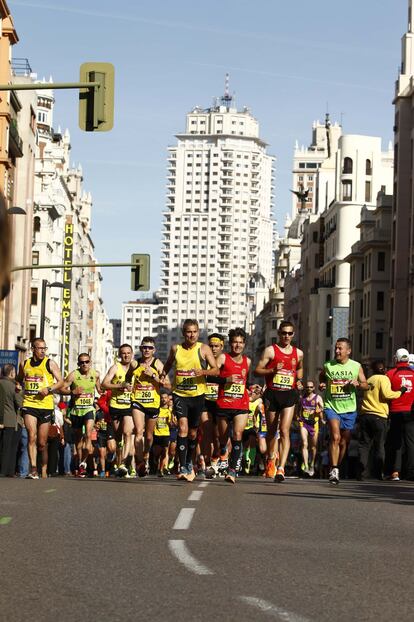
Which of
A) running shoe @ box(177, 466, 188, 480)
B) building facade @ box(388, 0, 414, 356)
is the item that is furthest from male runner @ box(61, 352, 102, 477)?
building facade @ box(388, 0, 414, 356)

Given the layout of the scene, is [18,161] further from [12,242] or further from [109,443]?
[12,242]

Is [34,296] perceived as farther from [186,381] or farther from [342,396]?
[186,381]

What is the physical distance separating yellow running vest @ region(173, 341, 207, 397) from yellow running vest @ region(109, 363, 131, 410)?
2.61 meters

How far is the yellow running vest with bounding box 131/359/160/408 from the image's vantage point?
68.3 ft

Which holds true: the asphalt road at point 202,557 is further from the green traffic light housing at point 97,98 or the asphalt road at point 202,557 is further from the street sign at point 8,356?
the street sign at point 8,356

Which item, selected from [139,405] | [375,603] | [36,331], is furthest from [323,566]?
[36,331]

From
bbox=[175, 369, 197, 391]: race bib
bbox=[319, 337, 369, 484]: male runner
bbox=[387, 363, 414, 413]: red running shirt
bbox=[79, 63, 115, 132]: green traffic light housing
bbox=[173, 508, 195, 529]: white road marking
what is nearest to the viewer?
bbox=[173, 508, 195, 529]: white road marking

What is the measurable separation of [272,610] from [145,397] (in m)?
13.7

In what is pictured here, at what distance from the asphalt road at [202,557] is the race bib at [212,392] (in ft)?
16.5

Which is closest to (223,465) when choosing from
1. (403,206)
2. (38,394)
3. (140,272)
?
(38,394)

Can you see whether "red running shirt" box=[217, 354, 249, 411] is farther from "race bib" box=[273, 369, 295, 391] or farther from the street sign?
the street sign

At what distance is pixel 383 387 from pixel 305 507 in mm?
8667

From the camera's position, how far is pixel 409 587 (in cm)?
827

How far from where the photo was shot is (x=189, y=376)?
19.1m
